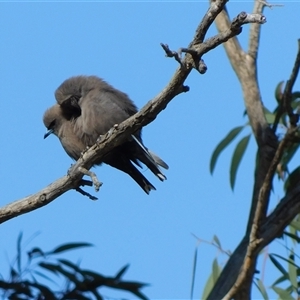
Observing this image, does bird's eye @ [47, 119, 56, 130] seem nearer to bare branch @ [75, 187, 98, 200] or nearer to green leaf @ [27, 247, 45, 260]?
bare branch @ [75, 187, 98, 200]

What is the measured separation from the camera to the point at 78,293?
3240mm

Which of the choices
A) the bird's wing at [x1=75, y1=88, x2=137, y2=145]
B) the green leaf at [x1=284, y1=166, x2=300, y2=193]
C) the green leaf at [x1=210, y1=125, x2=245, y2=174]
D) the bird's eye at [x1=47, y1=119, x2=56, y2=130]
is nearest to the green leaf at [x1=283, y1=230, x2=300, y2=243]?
the green leaf at [x1=284, y1=166, x2=300, y2=193]

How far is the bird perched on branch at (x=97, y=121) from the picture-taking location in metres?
5.39

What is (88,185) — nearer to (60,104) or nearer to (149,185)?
(149,185)

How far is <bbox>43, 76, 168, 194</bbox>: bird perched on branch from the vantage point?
5.39 meters

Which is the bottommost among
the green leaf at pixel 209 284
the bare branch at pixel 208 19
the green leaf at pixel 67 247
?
the green leaf at pixel 67 247

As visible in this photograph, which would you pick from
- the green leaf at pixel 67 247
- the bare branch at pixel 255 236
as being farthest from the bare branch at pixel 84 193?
the bare branch at pixel 255 236

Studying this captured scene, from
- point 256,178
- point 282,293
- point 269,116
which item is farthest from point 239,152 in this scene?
point 282,293

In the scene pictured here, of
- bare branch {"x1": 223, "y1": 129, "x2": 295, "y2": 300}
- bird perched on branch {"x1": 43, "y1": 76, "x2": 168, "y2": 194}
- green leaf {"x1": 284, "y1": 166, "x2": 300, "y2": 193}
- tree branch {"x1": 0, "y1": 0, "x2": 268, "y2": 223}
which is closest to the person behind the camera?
tree branch {"x1": 0, "y1": 0, "x2": 268, "y2": 223}

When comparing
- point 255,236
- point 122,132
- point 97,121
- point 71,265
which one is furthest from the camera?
point 97,121

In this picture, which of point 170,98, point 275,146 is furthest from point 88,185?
point 275,146

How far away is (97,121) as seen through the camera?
5.41m

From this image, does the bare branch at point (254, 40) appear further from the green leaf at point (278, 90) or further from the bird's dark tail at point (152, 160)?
the bird's dark tail at point (152, 160)

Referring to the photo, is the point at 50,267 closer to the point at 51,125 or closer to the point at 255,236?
the point at 255,236
